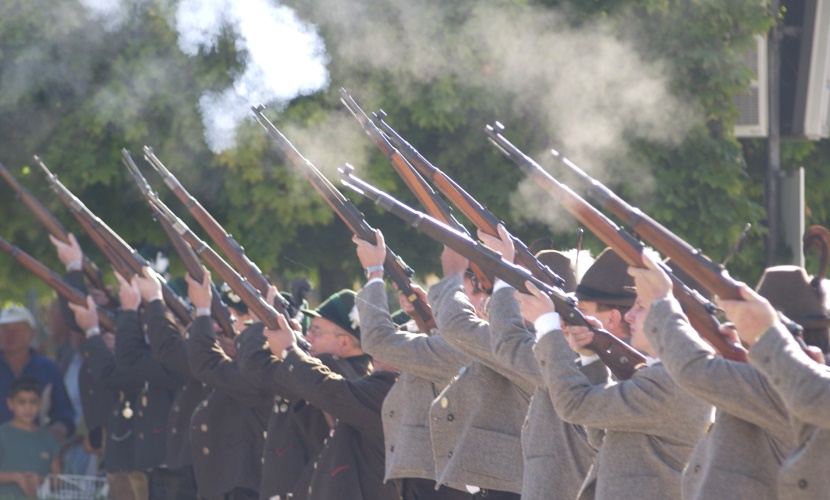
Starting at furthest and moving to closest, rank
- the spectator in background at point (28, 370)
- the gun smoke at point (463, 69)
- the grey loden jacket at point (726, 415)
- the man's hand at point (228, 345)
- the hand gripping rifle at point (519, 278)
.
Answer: the spectator in background at point (28, 370) < the gun smoke at point (463, 69) < the man's hand at point (228, 345) < the hand gripping rifle at point (519, 278) < the grey loden jacket at point (726, 415)

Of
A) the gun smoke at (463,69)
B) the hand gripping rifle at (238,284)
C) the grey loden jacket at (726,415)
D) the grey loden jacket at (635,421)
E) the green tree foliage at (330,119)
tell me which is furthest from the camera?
the green tree foliage at (330,119)

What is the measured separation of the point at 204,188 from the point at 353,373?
334cm

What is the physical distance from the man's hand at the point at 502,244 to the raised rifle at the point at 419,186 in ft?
1.06

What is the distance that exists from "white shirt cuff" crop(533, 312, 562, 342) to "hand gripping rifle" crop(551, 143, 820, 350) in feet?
1.52

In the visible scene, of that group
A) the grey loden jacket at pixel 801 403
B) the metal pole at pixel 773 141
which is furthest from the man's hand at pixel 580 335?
the metal pole at pixel 773 141

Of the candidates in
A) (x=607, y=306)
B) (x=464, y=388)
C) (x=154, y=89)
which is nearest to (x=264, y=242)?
(x=154, y=89)

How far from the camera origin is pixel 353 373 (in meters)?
6.64

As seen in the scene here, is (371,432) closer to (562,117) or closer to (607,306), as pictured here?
(607,306)

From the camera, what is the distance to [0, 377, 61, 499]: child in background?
10336 mm

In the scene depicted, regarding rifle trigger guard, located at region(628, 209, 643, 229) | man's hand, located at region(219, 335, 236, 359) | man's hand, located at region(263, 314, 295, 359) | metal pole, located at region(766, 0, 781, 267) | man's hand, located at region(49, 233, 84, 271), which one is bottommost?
metal pole, located at region(766, 0, 781, 267)

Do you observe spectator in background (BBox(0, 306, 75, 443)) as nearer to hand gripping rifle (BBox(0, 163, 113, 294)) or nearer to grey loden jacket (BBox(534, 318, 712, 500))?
hand gripping rifle (BBox(0, 163, 113, 294))

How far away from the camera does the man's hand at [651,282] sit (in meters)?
3.96

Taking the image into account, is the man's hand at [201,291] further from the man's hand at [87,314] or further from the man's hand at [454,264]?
the man's hand at [454,264]

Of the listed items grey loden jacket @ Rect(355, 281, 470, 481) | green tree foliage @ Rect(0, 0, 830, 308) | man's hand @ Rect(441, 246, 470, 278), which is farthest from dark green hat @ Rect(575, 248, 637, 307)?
green tree foliage @ Rect(0, 0, 830, 308)
